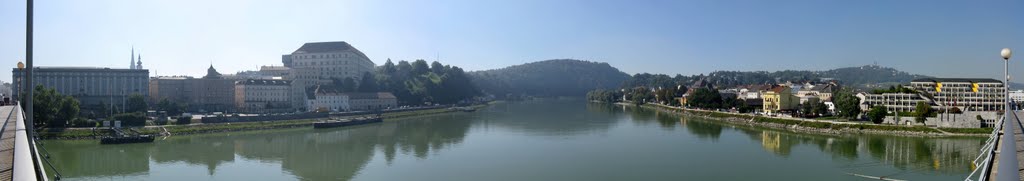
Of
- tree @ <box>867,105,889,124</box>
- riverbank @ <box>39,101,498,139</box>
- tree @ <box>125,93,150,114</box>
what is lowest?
riverbank @ <box>39,101,498,139</box>

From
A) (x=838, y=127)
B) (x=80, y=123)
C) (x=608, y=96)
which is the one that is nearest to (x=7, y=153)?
(x=80, y=123)

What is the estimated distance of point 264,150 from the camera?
1741cm

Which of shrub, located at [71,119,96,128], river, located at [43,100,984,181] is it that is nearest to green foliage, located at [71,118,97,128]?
shrub, located at [71,119,96,128]

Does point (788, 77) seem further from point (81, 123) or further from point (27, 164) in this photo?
point (27, 164)

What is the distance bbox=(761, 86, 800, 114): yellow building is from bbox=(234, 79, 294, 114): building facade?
23.5 m

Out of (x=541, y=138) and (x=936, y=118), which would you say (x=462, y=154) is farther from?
(x=936, y=118)

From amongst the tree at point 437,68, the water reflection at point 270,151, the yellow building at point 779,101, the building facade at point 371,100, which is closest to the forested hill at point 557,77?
the tree at point 437,68

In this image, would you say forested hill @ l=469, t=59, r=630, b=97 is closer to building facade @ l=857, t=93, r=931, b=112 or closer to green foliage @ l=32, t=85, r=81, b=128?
building facade @ l=857, t=93, r=931, b=112

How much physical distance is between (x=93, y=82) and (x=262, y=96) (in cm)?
752

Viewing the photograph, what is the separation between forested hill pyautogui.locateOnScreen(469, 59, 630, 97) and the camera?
295 ft

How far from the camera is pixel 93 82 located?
98.7ft

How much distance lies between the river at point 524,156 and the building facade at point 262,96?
36.0ft

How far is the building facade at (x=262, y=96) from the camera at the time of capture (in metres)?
32.5

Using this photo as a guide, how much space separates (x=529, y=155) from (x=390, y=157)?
133 inches
